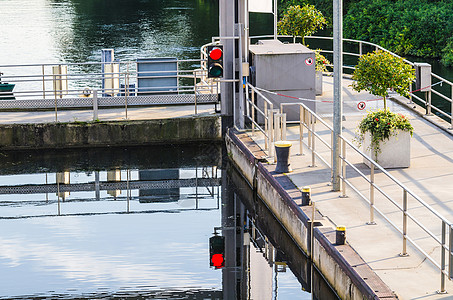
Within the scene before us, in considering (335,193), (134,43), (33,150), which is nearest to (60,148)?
(33,150)

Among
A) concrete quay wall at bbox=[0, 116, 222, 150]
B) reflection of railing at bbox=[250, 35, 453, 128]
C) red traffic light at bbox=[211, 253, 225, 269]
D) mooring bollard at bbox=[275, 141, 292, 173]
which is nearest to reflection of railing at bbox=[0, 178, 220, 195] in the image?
concrete quay wall at bbox=[0, 116, 222, 150]

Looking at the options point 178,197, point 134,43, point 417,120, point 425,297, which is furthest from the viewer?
point 134,43

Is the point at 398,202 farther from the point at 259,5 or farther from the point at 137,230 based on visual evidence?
the point at 259,5

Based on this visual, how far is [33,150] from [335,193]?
8532 millimetres

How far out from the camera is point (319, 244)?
39.7 feet

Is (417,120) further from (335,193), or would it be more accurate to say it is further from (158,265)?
(158,265)

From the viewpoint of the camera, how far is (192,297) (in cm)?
1193

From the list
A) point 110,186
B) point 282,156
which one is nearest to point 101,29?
point 110,186

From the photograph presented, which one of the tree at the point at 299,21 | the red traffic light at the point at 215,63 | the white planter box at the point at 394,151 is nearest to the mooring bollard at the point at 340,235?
the white planter box at the point at 394,151

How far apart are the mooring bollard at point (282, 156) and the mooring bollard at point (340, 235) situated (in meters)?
3.48

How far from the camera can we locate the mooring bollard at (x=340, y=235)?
11453 millimetres

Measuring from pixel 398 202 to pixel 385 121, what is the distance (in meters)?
1.86

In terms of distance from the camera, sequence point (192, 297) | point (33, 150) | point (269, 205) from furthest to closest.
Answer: point (33, 150) → point (269, 205) → point (192, 297)

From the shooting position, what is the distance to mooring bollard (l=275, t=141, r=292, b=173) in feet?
48.6
